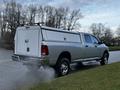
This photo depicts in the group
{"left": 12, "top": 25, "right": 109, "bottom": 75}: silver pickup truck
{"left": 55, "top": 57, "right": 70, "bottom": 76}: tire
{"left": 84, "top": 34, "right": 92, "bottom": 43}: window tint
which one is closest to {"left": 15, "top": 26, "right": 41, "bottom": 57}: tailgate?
{"left": 12, "top": 25, "right": 109, "bottom": 75}: silver pickup truck

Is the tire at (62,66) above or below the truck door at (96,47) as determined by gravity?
below

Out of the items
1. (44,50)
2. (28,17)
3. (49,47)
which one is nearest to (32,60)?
(44,50)

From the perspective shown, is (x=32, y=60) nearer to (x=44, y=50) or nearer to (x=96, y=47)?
(x=44, y=50)

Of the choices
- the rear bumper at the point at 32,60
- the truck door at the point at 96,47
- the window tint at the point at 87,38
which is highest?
the window tint at the point at 87,38

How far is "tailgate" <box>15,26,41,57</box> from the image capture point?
10306 millimetres

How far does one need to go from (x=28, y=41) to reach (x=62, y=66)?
191cm

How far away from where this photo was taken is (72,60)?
1205 centimetres

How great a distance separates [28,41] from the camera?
1070 centimetres

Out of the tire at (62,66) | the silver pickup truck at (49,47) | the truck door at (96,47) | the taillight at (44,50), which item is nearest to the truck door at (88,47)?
the silver pickup truck at (49,47)

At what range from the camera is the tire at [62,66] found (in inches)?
435

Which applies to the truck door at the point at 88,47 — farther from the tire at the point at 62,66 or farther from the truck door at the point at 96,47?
Answer: the tire at the point at 62,66

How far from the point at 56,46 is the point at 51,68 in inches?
40.9

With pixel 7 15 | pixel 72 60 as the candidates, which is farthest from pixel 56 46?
pixel 7 15

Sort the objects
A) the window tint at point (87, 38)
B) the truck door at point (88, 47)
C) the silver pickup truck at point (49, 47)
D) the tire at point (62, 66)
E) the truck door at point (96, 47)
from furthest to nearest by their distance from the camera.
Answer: the truck door at point (96, 47)
the window tint at point (87, 38)
the truck door at point (88, 47)
the tire at point (62, 66)
the silver pickup truck at point (49, 47)
